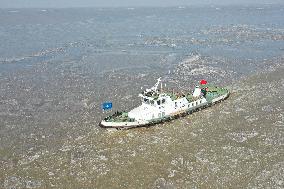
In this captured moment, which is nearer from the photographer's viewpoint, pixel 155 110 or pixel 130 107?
pixel 155 110

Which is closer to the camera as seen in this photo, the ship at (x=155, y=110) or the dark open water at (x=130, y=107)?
the dark open water at (x=130, y=107)

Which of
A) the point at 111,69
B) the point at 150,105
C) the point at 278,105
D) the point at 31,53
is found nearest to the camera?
the point at 150,105

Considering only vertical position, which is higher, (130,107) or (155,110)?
(155,110)

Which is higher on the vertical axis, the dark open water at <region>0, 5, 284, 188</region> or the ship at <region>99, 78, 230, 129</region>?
the ship at <region>99, 78, 230, 129</region>

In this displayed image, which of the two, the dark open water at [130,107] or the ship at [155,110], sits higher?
the ship at [155,110]

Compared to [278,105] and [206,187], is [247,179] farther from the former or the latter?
[278,105]

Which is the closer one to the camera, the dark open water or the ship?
the dark open water

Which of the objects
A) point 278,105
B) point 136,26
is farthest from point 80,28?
point 278,105

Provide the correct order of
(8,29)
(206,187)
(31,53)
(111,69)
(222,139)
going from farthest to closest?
(8,29) < (31,53) < (111,69) < (222,139) < (206,187)
